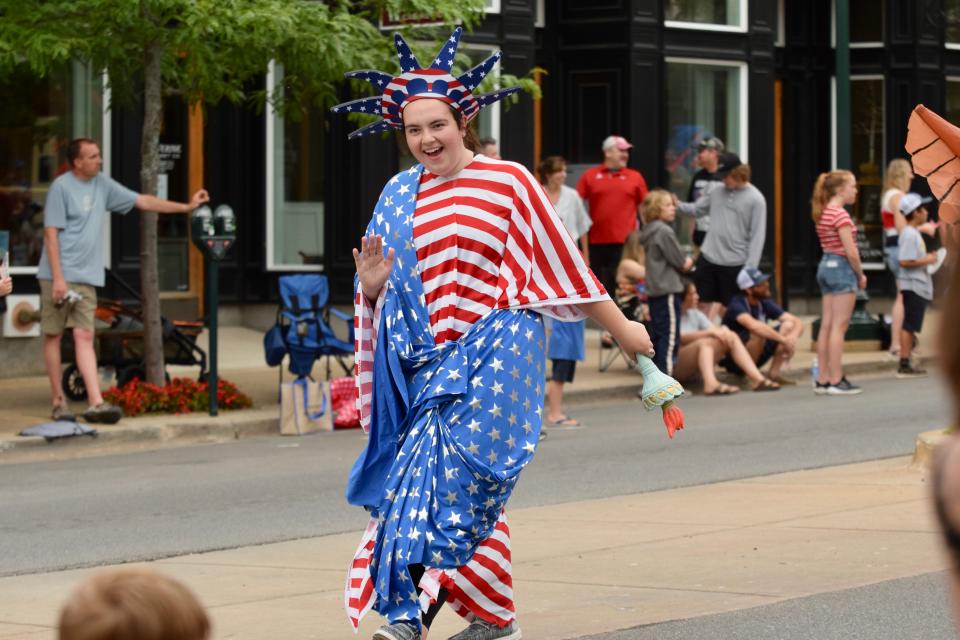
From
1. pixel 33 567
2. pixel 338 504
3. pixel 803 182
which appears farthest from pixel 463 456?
pixel 803 182

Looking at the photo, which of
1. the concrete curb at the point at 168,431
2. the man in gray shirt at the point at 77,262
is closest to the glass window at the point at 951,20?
the concrete curb at the point at 168,431

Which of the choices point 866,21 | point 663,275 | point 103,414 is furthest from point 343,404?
point 866,21

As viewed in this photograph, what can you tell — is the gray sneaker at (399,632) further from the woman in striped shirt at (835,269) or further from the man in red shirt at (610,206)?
the man in red shirt at (610,206)

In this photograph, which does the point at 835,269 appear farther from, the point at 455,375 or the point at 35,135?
the point at 455,375

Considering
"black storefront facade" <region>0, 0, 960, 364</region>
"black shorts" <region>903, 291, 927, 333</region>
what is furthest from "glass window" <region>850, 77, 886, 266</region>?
"black shorts" <region>903, 291, 927, 333</region>

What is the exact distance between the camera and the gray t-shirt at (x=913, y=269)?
Result: 16.6 m

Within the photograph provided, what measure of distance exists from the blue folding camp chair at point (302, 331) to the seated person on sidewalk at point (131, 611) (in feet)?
37.6

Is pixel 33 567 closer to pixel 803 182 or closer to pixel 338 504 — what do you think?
pixel 338 504

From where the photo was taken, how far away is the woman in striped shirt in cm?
1467

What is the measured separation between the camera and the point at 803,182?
23.6m

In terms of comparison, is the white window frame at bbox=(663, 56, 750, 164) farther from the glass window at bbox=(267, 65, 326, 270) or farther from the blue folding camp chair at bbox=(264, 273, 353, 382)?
the blue folding camp chair at bbox=(264, 273, 353, 382)

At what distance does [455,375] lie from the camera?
18.5 ft

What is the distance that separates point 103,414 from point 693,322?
5.62 metres

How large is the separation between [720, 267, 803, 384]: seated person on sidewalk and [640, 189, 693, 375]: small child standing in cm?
86
